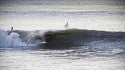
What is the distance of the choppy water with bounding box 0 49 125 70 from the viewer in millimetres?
2434

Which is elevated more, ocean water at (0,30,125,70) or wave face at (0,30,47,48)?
wave face at (0,30,47,48)

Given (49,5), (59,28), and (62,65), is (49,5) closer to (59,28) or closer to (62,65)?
(59,28)

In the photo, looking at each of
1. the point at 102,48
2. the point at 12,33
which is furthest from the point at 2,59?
the point at 102,48

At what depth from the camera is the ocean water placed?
2438 mm

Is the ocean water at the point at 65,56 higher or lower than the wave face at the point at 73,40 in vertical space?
lower

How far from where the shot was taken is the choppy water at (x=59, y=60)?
7.98 ft

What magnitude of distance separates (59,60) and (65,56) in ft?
0.24

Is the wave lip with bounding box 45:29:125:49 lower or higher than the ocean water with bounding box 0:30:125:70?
higher

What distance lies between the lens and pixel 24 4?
2.56 meters

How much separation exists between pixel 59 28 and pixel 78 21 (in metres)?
0.21

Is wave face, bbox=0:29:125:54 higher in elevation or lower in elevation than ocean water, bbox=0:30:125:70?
higher

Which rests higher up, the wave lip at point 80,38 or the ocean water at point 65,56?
the wave lip at point 80,38

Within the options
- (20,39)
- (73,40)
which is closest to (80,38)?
(73,40)

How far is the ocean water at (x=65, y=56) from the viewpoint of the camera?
2438mm
